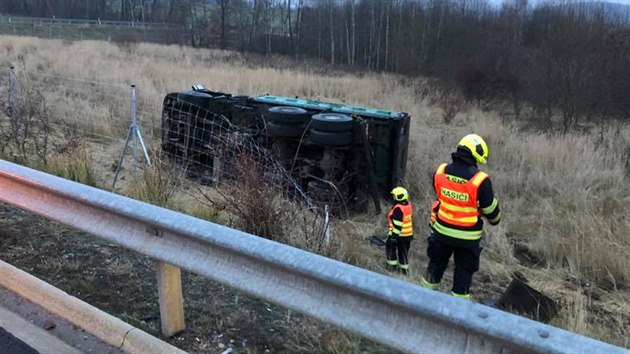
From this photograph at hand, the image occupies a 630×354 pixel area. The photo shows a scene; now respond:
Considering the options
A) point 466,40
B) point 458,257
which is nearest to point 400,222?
point 458,257

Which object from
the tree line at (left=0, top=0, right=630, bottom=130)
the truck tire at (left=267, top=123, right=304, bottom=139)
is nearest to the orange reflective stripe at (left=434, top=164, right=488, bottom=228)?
the truck tire at (left=267, top=123, right=304, bottom=139)

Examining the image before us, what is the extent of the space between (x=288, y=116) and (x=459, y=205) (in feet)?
12.7

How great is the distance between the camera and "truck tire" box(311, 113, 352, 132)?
8133 mm

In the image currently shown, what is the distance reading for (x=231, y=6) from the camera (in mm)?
69875

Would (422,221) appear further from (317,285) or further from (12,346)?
(12,346)

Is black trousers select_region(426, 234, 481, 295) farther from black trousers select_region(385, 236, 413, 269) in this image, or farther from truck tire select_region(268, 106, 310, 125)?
truck tire select_region(268, 106, 310, 125)

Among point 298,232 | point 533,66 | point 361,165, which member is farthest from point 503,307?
point 533,66

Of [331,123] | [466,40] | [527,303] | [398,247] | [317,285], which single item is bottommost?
[398,247]

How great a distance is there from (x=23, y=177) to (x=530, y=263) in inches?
220

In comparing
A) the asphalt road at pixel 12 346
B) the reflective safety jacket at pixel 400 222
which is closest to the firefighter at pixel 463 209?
the reflective safety jacket at pixel 400 222

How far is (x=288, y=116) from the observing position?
850cm

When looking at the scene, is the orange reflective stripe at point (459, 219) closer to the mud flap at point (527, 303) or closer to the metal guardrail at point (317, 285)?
the mud flap at point (527, 303)

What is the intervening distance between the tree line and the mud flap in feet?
44.6

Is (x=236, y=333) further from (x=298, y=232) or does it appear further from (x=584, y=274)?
(x=584, y=274)
